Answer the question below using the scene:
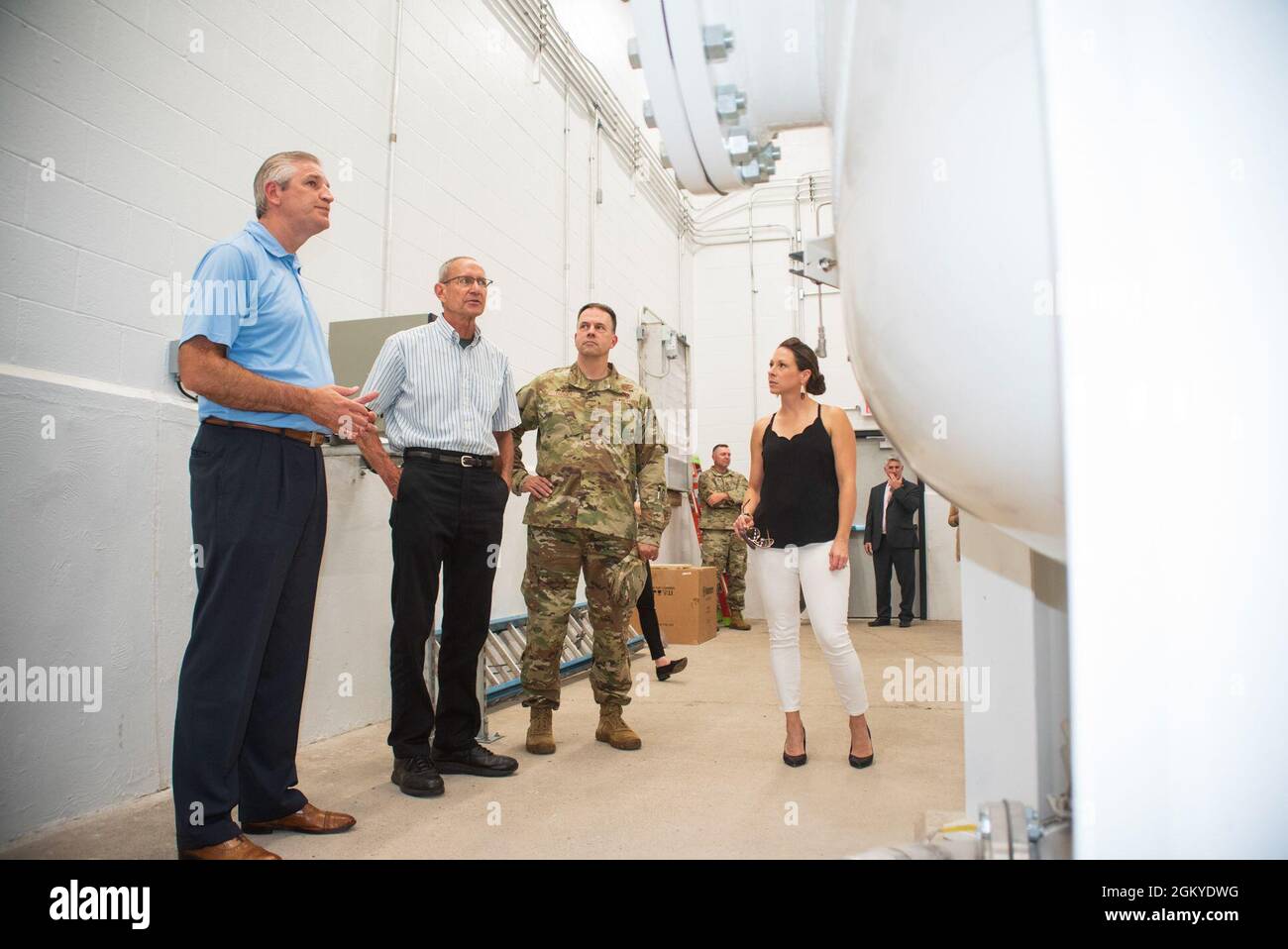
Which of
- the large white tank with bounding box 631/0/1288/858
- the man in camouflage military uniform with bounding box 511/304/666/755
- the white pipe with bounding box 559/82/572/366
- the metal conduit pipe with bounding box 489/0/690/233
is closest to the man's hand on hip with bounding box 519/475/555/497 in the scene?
the man in camouflage military uniform with bounding box 511/304/666/755

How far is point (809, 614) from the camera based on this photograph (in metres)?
2.59

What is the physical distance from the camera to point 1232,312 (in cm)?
55

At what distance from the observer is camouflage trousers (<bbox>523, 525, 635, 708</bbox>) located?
2809mm

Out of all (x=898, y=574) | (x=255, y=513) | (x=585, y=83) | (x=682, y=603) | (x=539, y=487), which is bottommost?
(x=682, y=603)

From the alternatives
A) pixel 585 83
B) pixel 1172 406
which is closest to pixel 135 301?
pixel 1172 406

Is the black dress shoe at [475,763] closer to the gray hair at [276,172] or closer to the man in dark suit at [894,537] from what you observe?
the gray hair at [276,172]

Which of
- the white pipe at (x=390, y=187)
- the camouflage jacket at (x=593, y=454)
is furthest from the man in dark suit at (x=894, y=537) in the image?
the white pipe at (x=390, y=187)

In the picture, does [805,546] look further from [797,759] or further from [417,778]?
[417,778]

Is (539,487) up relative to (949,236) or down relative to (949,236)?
down

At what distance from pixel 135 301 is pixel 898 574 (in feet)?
19.7

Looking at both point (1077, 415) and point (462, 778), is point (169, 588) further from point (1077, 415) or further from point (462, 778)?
point (1077, 415)

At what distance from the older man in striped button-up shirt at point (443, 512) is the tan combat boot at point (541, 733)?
0.26 m

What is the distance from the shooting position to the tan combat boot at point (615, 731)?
2.80m
